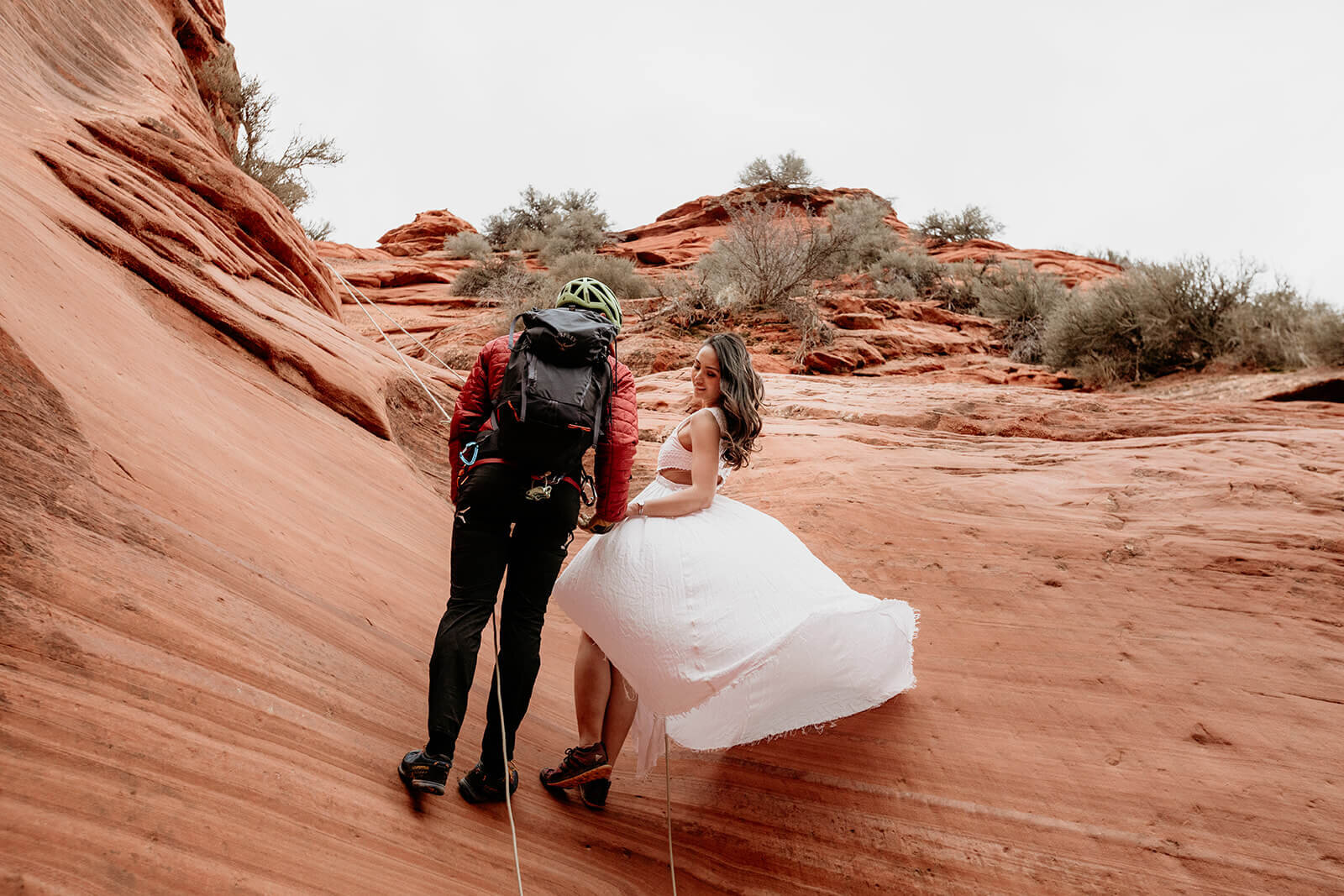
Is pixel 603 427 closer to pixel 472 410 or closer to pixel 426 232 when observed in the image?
pixel 472 410

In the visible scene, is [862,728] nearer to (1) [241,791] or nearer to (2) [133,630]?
(1) [241,791]

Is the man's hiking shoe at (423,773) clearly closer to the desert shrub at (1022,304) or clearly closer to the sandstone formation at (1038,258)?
the desert shrub at (1022,304)

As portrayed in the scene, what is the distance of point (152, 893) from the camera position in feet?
4.38

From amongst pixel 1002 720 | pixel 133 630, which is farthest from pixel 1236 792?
pixel 133 630

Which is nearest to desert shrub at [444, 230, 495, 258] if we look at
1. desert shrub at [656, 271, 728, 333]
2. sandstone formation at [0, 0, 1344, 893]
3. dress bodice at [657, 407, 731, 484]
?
desert shrub at [656, 271, 728, 333]

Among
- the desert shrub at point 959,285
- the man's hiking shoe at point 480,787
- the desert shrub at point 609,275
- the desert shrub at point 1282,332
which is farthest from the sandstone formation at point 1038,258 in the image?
the man's hiking shoe at point 480,787

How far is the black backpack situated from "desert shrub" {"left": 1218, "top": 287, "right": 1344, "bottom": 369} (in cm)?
867

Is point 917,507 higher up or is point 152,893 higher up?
point 917,507

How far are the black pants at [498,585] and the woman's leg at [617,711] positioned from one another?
1.30ft

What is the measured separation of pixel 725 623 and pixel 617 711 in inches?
25.2

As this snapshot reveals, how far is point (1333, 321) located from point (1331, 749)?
7.37 meters

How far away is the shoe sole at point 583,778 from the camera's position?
2527 millimetres

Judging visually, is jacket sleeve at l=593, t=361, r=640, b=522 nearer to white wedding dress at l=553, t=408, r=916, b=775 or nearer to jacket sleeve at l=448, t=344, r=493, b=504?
white wedding dress at l=553, t=408, r=916, b=775

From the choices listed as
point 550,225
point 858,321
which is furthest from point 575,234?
point 858,321
